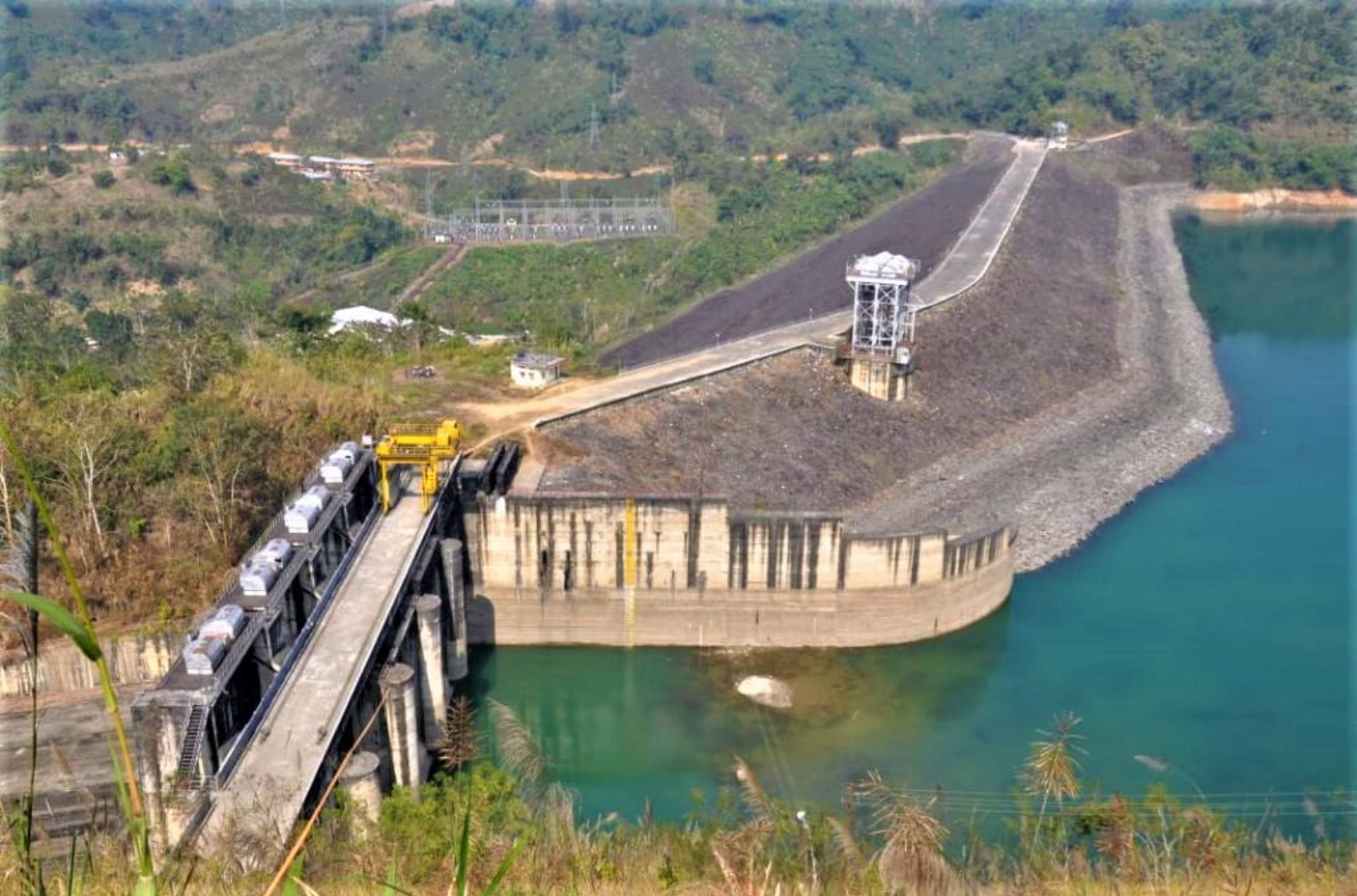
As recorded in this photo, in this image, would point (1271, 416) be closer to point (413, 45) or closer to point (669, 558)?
point (669, 558)

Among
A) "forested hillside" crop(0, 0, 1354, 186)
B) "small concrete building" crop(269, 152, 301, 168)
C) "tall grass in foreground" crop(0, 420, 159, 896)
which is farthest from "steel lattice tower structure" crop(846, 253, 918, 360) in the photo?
"forested hillside" crop(0, 0, 1354, 186)

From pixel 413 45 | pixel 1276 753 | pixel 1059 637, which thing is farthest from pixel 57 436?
pixel 413 45

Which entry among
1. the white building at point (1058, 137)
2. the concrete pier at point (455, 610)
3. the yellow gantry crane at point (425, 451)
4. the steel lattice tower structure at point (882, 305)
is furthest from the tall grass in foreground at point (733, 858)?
the white building at point (1058, 137)

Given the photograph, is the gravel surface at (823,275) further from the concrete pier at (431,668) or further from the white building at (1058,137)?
the concrete pier at (431,668)

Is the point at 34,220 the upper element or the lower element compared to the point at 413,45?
lower

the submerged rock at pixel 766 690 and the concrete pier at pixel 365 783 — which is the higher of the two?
the concrete pier at pixel 365 783

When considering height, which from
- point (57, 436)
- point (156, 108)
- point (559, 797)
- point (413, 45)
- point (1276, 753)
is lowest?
point (1276, 753)

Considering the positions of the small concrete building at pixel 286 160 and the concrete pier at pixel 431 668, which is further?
the small concrete building at pixel 286 160
